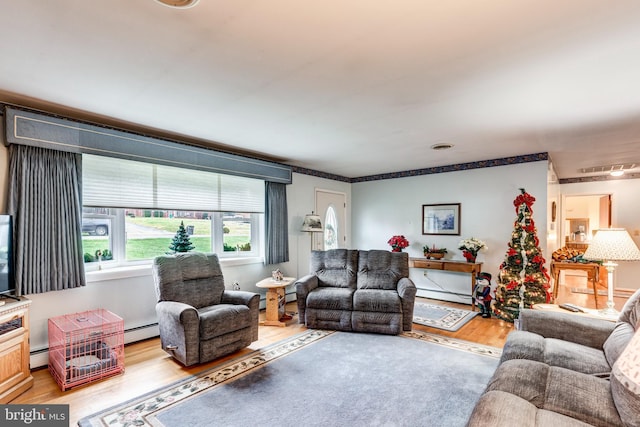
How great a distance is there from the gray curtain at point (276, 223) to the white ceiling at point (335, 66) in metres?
1.48

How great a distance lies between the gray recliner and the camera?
282cm

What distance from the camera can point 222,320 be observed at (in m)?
2.99

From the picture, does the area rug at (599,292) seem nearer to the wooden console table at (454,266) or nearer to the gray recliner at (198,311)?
the wooden console table at (454,266)

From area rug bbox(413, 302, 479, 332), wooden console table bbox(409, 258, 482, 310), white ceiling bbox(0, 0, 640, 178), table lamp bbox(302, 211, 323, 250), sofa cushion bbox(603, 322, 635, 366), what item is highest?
white ceiling bbox(0, 0, 640, 178)

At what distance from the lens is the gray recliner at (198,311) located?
2820 millimetres

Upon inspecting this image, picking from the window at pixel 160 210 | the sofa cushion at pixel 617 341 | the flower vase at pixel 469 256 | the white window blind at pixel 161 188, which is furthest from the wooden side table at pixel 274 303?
the sofa cushion at pixel 617 341

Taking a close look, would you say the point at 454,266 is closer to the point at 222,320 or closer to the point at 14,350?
the point at 222,320

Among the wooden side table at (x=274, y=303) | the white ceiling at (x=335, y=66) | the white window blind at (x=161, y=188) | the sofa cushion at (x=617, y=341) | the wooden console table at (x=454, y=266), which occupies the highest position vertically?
the white ceiling at (x=335, y=66)

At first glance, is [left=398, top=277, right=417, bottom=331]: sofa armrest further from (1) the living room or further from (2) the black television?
(2) the black television

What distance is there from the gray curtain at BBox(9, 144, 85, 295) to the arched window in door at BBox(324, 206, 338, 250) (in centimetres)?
399

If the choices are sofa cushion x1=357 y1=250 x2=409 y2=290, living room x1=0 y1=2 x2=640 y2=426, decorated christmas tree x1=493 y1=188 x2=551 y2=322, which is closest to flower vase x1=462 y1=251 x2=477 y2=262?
living room x1=0 y1=2 x2=640 y2=426

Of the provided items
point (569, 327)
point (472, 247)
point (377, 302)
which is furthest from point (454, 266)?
point (569, 327)

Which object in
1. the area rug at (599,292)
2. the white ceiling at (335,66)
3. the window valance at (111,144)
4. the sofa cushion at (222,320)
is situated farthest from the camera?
the area rug at (599,292)

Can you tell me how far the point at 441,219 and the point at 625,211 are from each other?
382cm
